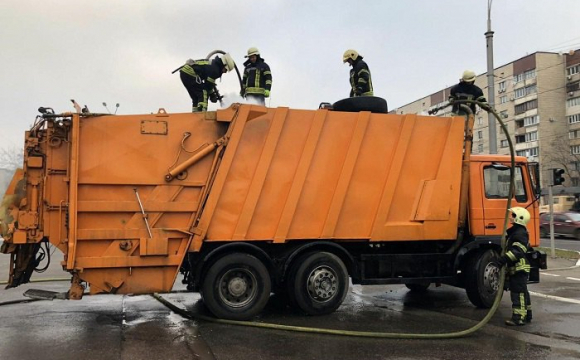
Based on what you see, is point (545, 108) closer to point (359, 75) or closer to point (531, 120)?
point (531, 120)

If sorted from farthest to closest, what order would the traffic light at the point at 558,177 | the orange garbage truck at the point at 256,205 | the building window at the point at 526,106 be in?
the building window at the point at 526,106
the traffic light at the point at 558,177
the orange garbage truck at the point at 256,205

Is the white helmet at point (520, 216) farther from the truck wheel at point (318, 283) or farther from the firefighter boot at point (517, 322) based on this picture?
the truck wheel at point (318, 283)

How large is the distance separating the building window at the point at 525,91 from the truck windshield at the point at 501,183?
6219 centimetres

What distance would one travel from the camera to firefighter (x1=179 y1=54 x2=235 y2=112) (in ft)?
26.3

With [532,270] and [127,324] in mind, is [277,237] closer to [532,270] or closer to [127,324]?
[127,324]

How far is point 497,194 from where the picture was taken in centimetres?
790

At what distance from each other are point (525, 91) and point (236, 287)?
67.0m

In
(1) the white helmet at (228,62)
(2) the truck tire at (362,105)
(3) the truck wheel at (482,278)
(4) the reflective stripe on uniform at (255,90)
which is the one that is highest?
(1) the white helmet at (228,62)

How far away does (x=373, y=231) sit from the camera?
282 inches

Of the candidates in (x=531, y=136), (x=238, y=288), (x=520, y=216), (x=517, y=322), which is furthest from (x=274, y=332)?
(x=531, y=136)

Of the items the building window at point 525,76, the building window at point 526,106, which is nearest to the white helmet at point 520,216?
the building window at point 526,106

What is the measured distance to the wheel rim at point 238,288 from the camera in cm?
668

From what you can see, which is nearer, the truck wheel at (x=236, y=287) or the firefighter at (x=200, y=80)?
the truck wheel at (x=236, y=287)

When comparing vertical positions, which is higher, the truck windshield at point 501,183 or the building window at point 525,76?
the building window at point 525,76
